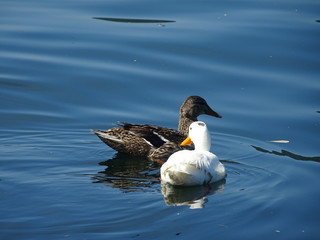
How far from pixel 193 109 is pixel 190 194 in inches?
117

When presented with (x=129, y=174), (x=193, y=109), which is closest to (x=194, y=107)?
(x=193, y=109)

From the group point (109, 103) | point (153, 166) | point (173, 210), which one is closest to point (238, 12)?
point (109, 103)

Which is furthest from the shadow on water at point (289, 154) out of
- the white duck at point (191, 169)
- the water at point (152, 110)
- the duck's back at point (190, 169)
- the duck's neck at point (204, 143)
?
the duck's back at point (190, 169)

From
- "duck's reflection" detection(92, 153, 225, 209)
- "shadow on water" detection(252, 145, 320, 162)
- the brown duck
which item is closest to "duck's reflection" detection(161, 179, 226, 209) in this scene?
"duck's reflection" detection(92, 153, 225, 209)

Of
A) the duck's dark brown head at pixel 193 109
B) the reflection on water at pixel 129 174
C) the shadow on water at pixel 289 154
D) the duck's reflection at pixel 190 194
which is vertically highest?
the duck's dark brown head at pixel 193 109

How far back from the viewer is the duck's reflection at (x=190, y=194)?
873 centimetres

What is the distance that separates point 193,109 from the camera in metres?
12.0

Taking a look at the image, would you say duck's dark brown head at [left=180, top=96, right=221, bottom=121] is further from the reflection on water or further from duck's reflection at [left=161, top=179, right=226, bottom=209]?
duck's reflection at [left=161, top=179, right=226, bottom=209]

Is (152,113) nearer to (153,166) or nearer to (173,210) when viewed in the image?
(153,166)

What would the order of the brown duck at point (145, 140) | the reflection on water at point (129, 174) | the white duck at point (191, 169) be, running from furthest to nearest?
the brown duck at point (145, 140)
the reflection on water at point (129, 174)
the white duck at point (191, 169)

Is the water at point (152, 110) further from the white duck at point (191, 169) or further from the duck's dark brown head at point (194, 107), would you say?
the duck's dark brown head at point (194, 107)

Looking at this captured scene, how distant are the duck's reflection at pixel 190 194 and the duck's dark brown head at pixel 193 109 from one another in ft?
8.08

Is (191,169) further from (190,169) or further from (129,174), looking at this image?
(129,174)

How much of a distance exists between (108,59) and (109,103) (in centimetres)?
194
